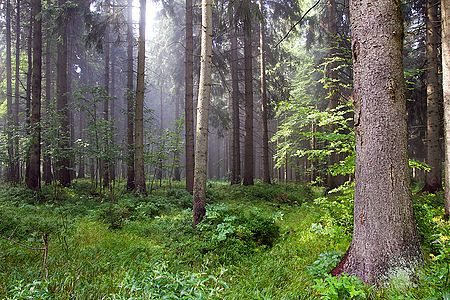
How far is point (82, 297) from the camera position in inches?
137

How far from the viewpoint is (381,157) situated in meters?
3.49

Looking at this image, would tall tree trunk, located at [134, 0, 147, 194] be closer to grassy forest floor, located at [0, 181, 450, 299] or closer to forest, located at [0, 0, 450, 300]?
forest, located at [0, 0, 450, 300]

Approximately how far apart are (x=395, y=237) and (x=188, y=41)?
11.2 meters

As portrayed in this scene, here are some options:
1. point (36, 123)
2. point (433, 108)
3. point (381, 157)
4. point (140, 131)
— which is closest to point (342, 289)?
point (381, 157)

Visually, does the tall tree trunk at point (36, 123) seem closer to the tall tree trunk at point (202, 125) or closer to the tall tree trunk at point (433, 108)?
the tall tree trunk at point (202, 125)

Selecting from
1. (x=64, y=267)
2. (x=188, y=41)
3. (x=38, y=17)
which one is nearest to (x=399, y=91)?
(x=64, y=267)

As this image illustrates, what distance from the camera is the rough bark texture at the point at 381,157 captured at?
3.42m

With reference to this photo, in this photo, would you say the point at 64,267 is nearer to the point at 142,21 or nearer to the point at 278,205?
the point at 278,205

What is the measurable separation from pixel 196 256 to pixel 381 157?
3438mm

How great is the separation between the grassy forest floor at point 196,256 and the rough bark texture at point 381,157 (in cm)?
27

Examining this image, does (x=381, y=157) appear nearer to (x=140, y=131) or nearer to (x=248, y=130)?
(x=140, y=131)

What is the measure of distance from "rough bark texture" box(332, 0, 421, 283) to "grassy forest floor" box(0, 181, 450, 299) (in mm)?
272

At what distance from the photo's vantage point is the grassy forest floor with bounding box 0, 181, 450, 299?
3166 mm

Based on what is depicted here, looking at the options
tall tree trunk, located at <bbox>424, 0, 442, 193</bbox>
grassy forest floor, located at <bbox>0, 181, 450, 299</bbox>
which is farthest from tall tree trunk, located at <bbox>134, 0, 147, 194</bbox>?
tall tree trunk, located at <bbox>424, 0, 442, 193</bbox>
